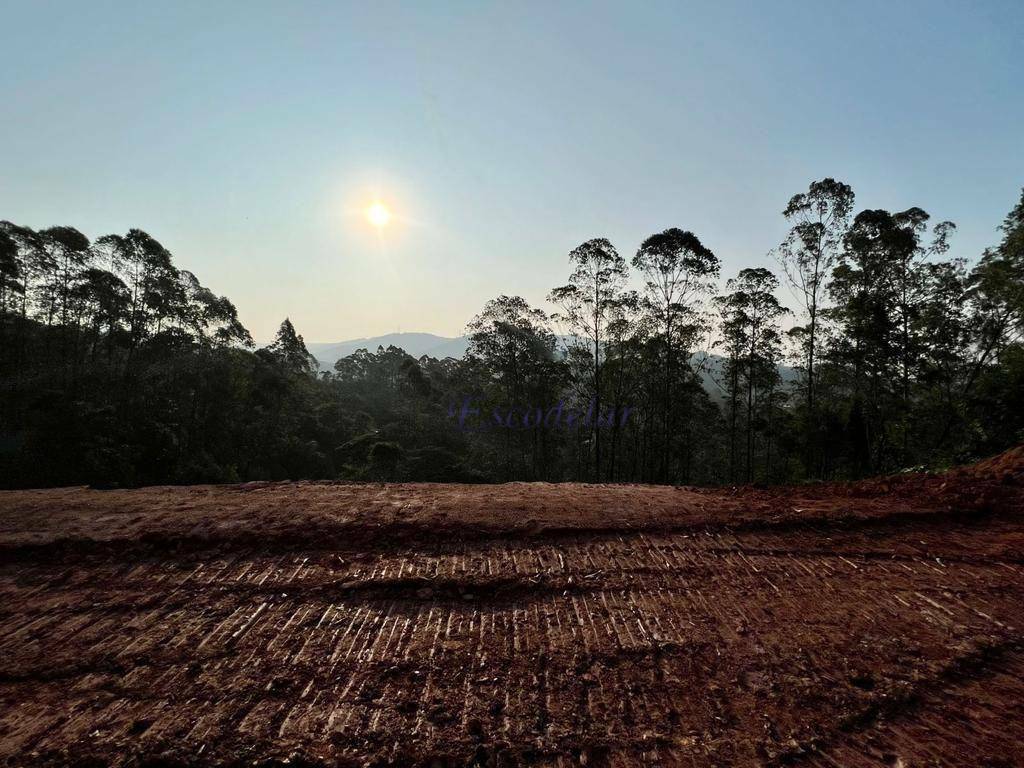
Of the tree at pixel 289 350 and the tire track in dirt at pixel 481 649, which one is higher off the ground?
the tree at pixel 289 350

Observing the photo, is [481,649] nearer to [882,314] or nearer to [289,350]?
[882,314]

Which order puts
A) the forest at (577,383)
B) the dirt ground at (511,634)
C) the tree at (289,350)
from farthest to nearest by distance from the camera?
the tree at (289,350) → the forest at (577,383) → the dirt ground at (511,634)

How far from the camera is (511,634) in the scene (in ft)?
13.0

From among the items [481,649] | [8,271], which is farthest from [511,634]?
[8,271]

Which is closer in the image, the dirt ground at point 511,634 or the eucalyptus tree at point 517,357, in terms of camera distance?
the dirt ground at point 511,634

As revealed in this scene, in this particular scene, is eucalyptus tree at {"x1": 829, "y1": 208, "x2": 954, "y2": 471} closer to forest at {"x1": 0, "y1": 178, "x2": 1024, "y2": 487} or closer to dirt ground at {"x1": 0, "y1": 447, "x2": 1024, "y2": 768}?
forest at {"x1": 0, "y1": 178, "x2": 1024, "y2": 487}

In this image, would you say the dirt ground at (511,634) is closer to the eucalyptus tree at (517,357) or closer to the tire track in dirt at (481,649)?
the tire track in dirt at (481,649)

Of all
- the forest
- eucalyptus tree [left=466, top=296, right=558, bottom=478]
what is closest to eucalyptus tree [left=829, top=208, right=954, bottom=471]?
the forest

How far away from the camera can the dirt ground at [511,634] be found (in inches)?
115

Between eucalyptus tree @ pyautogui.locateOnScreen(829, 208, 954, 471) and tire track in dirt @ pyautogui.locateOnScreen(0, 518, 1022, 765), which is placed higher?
eucalyptus tree @ pyautogui.locateOnScreen(829, 208, 954, 471)

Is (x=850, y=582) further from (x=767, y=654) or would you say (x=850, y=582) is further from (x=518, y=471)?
(x=518, y=471)

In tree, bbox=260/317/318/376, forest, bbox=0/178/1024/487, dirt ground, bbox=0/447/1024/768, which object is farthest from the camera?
tree, bbox=260/317/318/376

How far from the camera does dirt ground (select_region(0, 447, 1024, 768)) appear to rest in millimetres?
2932

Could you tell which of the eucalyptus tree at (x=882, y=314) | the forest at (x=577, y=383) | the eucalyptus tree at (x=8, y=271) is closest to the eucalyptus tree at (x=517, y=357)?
the forest at (x=577, y=383)
